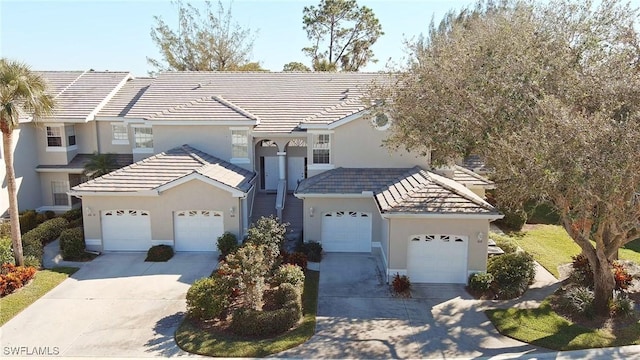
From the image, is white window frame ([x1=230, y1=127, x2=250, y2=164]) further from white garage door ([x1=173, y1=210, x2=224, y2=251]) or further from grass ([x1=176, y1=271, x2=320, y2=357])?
grass ([x1=176, y1=271, x2=320, y2=357])

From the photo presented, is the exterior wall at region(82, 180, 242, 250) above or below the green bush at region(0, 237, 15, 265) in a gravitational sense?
above

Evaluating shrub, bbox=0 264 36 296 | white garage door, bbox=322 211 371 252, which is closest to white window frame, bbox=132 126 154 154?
shrub, bbox=0 264 36 296

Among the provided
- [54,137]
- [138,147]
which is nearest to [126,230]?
[138,147]

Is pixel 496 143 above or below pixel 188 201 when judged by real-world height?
above

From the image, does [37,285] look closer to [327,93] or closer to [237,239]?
[237,239]

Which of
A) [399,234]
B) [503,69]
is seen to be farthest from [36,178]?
[503,69]

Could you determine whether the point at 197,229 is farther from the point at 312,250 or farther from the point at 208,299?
the point at 208,299
